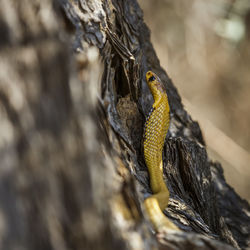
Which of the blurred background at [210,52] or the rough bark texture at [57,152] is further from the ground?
the blurred background at [210,52]

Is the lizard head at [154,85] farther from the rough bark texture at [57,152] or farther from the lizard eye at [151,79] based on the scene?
the rough bark texture at [57,152]

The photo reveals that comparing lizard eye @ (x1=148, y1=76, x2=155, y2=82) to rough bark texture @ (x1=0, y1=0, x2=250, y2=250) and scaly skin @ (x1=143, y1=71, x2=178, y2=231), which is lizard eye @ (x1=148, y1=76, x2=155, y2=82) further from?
rough bark texture @ (x1=0, y1=0, x2=250, y2=250)

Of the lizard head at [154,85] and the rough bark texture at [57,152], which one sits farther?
the lizard head at [154,85]

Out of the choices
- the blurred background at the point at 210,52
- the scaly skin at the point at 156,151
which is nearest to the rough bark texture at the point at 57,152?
the scaly skin at the point at 156,151

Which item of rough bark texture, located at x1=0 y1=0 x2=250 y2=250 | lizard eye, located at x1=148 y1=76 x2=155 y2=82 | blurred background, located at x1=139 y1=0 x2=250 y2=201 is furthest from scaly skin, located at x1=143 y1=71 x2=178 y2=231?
blurred background, located at x1=139 y1=0 x2=250 y2=201

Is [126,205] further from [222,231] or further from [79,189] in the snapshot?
[222,231]

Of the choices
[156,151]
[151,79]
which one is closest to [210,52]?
[151,79]

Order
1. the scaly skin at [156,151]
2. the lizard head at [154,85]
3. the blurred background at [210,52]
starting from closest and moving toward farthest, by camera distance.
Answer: the scaly skin at [156,151]
the lizard head at [154,85]
the blurred background at [210,52]

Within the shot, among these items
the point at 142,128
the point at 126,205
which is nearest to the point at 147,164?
the point at 142,128
